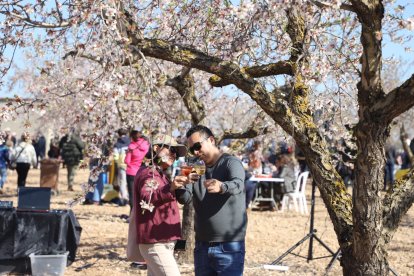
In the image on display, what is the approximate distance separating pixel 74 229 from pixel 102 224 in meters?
4.68

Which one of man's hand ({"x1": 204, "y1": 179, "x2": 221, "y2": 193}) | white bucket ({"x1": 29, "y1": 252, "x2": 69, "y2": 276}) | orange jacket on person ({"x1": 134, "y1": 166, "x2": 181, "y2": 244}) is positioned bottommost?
white bucket ({"x1": 29, "y1": 252, "x2": 69, "y2": 276})

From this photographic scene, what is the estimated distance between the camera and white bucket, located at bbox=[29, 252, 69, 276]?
337 inches

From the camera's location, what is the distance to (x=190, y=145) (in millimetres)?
5250

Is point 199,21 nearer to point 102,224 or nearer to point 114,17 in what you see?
point 114,17

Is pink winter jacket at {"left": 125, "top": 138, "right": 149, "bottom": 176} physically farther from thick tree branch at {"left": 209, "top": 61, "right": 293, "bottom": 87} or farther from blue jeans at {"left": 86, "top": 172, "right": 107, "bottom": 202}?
thick tree branch at {"left": 209, "top": 61, "right": 293, "bottom": 87}

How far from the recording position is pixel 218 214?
5.08 m

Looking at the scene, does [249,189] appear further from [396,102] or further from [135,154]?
[396,102]

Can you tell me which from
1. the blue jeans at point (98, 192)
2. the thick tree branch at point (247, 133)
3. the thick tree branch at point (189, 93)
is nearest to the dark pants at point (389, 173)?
the blue jeans at point (98, 192)

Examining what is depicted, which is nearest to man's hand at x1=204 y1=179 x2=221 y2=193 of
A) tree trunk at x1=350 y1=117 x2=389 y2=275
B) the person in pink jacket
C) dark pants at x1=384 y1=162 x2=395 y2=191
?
tree trunk at x1=350 y1=117 x2=389 y2=275

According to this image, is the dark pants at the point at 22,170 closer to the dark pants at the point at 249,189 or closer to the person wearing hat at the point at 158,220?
the dark pants at the point at 249,189

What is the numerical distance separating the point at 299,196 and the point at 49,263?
30.4 ft

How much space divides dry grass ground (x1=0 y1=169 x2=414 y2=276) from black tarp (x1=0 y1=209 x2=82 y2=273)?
472 millimetres

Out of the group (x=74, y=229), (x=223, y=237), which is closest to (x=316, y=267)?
(x=74, y=229)

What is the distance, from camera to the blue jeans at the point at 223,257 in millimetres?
5023
